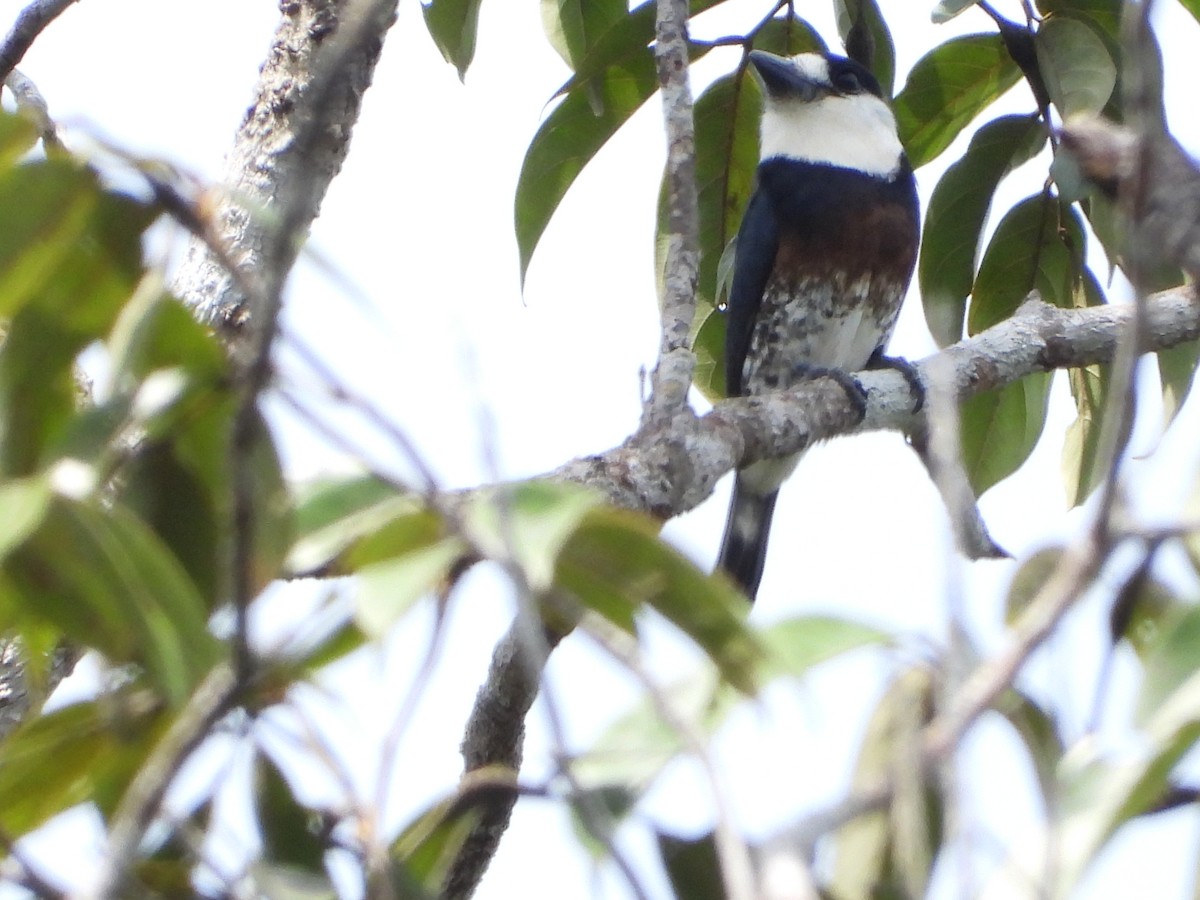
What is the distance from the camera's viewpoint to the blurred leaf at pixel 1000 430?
101 inches

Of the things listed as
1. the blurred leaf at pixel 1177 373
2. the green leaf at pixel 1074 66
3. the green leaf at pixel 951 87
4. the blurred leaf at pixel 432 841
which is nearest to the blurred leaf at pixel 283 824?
the blurred leaf at pixel 432 841

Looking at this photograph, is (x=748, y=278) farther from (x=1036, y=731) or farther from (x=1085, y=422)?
(x=1036, y=731)

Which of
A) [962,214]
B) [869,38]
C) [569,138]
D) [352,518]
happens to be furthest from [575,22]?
[352,518]

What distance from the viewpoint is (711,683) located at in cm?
78

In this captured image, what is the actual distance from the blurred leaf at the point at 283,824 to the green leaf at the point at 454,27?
180 centimetres

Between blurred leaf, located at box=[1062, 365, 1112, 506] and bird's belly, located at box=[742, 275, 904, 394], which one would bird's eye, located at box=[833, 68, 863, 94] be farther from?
blurred leaf, located at box=[1062, 365, 1112, 506]

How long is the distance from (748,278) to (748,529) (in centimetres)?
63

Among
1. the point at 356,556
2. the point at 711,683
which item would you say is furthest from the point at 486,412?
the point at 711,683

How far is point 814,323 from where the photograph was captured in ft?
10.4

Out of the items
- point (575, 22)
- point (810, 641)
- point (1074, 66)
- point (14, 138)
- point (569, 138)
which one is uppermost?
point (575, 22)

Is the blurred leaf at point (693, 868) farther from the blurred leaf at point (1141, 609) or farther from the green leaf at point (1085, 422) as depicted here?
the green leaf at point (1085, 422)

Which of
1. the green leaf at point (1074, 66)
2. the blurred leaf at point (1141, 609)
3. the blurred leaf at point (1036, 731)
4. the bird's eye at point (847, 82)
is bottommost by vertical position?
the blurred leaf at point (1036, 731)

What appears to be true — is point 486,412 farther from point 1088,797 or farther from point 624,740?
point 1088,797

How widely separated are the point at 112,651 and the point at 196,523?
13cm
